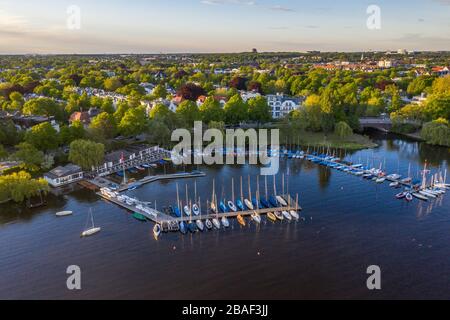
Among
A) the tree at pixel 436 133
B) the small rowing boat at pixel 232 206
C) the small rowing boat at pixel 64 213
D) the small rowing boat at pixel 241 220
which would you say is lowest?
the small rowing boat at pixel 241 220

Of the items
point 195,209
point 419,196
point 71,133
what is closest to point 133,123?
point 71,133

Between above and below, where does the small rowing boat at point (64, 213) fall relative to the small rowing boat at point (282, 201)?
below

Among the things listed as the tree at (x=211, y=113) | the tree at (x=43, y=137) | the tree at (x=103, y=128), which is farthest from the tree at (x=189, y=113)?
the tree at (x=43, y=137)

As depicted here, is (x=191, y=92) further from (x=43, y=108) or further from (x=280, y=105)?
(x=43, y=108)

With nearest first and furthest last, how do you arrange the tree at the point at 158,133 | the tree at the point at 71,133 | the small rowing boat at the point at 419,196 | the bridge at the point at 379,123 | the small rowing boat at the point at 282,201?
the small rowing boat at the point at 282,201
the small rowing boat at the point at 419,196
the tree at the point at 71,133
the tree at the point at 158,133
the bridge at the point at 379,123

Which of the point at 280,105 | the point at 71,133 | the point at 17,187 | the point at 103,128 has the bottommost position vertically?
the point at 17,187

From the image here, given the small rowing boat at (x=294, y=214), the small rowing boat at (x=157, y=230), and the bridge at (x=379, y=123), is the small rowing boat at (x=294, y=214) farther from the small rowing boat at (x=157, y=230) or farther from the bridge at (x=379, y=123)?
the bridge at (x=379, y=123)
